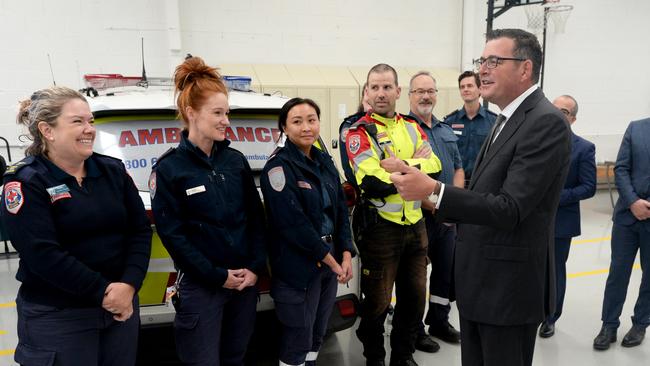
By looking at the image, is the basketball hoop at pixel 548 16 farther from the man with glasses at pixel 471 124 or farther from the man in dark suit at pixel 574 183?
the man in dark suit at pixel 574 183

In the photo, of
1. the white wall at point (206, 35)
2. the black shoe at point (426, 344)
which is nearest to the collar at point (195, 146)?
the black shoe at point (426, 344)

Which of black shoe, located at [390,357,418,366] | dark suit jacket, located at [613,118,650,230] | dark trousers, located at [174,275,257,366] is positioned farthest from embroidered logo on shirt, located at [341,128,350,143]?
dark suit jacket, located at [613,118,650,230]

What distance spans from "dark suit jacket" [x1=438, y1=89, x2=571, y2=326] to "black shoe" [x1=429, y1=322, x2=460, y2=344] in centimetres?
153

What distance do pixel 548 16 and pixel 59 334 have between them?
9.28 metres

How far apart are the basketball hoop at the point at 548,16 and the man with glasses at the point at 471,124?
581cm

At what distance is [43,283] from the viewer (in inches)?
63.4

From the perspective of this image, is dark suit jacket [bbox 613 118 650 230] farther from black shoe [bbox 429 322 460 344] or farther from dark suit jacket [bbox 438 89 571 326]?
dark suit jacket [bbox 438 89 571 326]

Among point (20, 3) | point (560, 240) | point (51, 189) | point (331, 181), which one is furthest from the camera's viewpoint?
point (20, 3)

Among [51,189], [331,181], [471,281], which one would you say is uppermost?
[51,189]

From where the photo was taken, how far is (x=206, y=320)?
1914mm

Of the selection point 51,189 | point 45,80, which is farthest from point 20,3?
point 51,189

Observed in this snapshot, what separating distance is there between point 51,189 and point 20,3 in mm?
5999

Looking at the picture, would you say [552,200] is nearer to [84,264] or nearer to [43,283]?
[84,264]

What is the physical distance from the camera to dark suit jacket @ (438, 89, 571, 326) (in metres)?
1.51
